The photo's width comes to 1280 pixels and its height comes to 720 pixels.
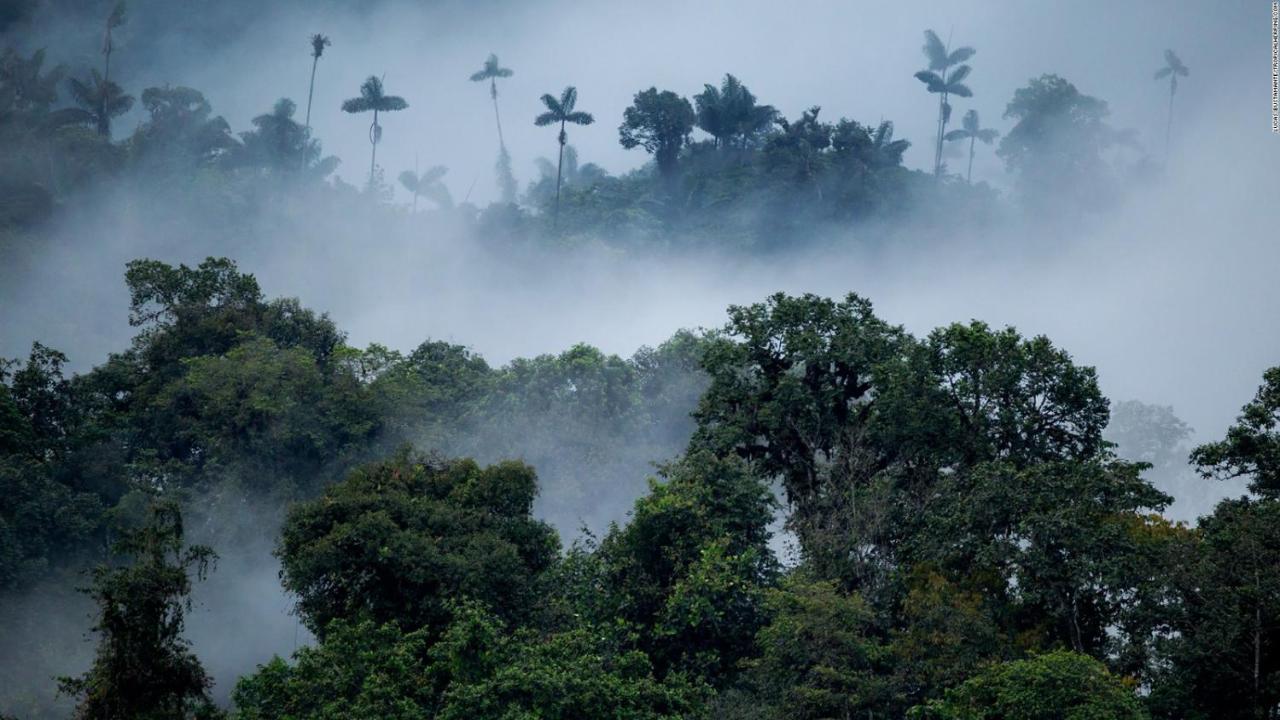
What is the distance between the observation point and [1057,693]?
2575cm

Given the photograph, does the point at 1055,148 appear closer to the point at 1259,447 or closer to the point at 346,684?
the point at 1259,447

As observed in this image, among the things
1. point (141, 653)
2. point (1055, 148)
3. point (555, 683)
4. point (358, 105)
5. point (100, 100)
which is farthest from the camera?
point (1055, 148)

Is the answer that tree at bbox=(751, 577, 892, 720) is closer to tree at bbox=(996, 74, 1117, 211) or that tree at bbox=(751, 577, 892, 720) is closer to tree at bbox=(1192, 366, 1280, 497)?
tree at bbox=(1192, 366, 1280, 497)

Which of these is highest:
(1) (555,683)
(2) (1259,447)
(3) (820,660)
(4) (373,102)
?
(4) (373,102)

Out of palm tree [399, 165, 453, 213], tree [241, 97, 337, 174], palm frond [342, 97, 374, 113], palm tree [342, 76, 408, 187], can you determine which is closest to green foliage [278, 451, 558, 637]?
palm tree [342, 76, 408, 187]

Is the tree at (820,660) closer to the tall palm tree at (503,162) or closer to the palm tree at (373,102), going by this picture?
the palm tree at (373,102)

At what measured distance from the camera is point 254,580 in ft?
150

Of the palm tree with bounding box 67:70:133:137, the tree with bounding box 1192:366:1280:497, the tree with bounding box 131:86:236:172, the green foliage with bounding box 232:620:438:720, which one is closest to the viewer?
the green foliage with bounding box 232:620:438:720

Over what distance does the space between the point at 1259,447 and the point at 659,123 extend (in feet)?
270

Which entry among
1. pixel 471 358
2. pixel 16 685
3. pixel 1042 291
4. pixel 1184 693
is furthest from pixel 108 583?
pixel 1042 291

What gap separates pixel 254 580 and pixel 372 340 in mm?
53305

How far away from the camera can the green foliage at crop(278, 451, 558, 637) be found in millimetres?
31859

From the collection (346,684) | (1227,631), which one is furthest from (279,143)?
(1227,631)

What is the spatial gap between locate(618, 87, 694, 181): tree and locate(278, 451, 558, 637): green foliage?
77.6m
